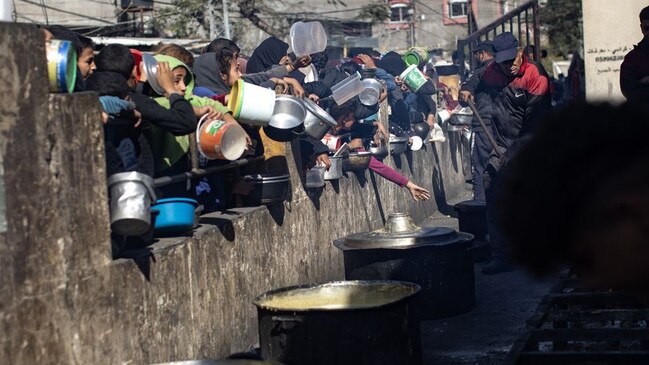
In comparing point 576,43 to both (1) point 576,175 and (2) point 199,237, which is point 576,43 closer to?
(2) point 199,237

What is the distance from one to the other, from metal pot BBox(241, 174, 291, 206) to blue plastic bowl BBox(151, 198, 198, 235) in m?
1.81

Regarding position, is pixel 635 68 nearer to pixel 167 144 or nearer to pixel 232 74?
pixel 232 74

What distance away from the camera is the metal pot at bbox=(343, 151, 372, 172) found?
11.3 metres

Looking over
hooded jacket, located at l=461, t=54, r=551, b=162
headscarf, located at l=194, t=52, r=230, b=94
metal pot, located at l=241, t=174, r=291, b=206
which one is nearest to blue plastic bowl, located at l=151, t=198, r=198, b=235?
metal pot, located at l=241, t=174, r=291, b=206

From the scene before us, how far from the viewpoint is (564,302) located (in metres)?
7.22

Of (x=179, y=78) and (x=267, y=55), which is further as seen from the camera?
(x=267, y=55)

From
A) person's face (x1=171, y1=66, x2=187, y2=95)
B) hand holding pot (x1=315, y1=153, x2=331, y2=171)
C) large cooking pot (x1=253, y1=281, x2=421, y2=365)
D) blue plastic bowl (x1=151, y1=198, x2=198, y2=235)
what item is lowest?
large cooking pot (x1=253, y1=281, x2=421, y2=365)

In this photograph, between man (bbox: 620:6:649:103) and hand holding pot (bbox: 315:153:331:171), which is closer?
man (bbox: 620:6:649:103)

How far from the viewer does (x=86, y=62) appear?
6.56 metres

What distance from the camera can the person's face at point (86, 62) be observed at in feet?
21.3

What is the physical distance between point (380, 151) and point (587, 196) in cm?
1058

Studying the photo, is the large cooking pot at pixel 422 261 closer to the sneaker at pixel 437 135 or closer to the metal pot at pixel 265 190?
the metal pot at pixel 265 190

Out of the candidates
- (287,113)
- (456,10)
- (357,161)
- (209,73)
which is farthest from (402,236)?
(456,10)

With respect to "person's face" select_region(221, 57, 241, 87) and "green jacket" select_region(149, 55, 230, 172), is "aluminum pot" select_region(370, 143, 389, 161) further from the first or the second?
"green jacket" select_region(149, 55, 230, 172)
